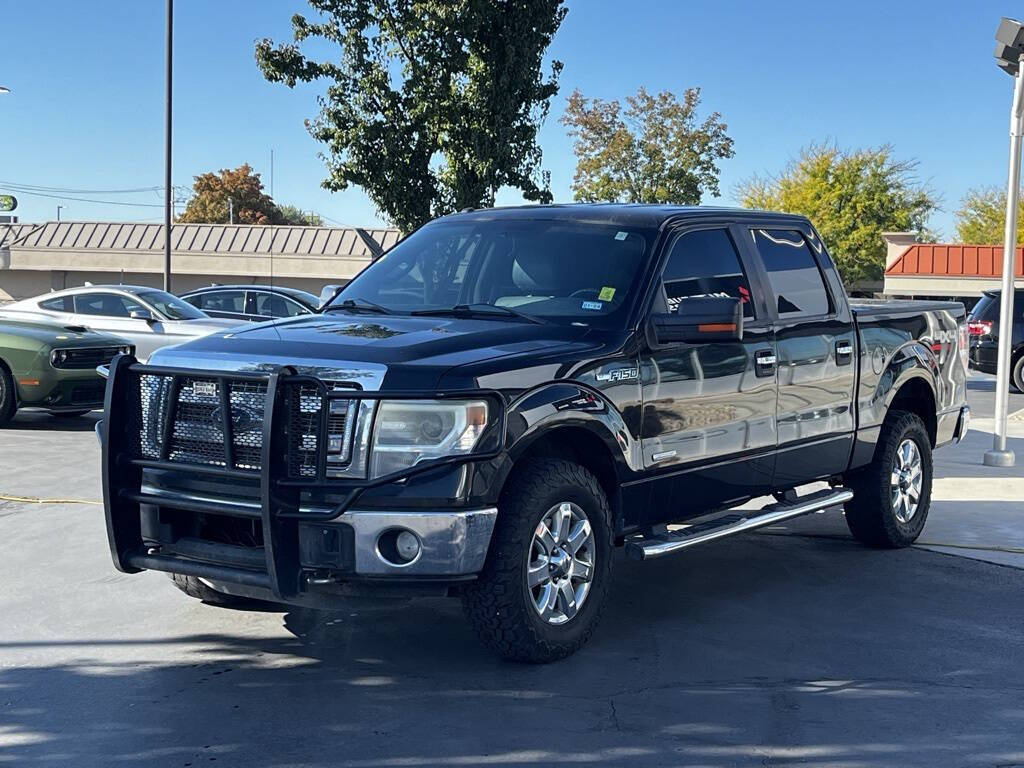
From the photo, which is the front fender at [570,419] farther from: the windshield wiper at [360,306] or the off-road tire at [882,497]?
the off-road tire at [882,497]

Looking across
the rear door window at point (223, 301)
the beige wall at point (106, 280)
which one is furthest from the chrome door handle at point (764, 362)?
the beige wall at point (106, 280)

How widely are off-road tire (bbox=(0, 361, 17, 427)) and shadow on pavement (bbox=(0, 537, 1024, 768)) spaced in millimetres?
7500

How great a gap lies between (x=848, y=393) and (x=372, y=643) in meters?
3.28

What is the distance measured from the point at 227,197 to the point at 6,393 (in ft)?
261

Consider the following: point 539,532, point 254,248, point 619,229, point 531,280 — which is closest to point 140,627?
point 539,532

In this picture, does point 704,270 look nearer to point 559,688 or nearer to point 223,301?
point 559,688

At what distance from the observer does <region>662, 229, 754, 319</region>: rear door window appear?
6.36m

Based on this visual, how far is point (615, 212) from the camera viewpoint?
662 centimetres

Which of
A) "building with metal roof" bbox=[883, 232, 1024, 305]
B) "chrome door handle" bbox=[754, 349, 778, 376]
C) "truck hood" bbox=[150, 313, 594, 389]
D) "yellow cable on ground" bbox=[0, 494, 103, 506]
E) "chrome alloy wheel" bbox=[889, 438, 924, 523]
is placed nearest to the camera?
"truck hood" bbox=[150, 313, 594, 389]

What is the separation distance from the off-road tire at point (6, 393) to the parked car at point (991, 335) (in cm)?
A: 1526

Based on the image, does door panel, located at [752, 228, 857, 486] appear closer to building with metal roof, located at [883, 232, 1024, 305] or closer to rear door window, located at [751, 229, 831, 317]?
rear door window, located at [751, 229, 831, 317]

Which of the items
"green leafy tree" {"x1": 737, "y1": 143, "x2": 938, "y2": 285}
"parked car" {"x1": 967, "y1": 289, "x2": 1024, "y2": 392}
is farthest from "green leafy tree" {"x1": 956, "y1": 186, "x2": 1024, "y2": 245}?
"parked car" {"x1": 967, "y1": 289, "x2": 1024, "y2": 392}

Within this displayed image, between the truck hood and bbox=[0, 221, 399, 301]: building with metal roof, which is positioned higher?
bbox=[0, 221, 399, 301]: building with metal roof

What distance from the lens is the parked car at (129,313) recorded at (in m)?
16.0
